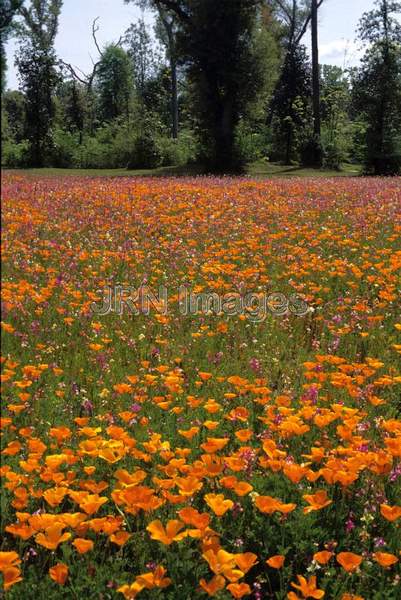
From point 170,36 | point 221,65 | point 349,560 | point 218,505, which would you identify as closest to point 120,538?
point 218,505

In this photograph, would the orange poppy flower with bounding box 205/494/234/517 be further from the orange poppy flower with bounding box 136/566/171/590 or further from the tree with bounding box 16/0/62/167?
the tree with bounding box 16/0/62/167

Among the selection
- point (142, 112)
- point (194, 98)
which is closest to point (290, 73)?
point (194, 98)

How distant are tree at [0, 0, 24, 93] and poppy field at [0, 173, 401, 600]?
0.30 meters

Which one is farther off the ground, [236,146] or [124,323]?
[236,146]

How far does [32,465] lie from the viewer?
2.51 meters

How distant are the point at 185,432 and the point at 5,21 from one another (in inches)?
79.3

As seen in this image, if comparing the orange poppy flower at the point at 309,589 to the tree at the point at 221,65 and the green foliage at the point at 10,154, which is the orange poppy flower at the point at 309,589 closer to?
the green foliage at the point at 10,154

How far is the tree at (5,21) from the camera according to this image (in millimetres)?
1205

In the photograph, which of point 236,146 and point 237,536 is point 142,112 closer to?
point 236,146

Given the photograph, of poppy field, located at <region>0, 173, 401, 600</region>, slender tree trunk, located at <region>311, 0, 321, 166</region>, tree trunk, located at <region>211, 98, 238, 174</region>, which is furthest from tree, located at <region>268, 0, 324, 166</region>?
poppy field, located at <region>0, 173, 401, 600</region>

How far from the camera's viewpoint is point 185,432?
2836 millimetres

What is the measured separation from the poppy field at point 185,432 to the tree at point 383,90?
30.4 m

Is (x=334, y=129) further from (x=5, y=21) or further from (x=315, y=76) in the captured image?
(x=5, y=21)

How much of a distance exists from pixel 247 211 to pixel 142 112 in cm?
2034
